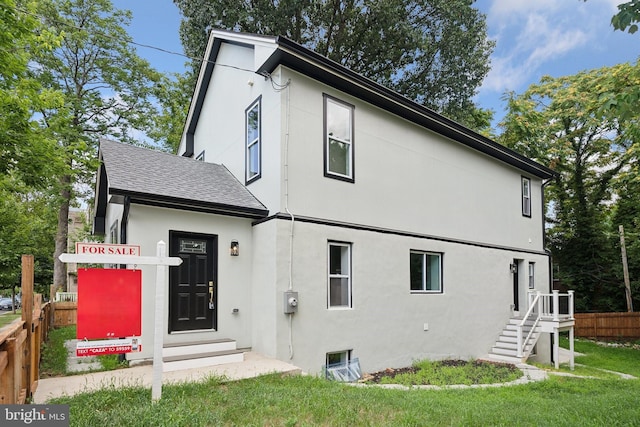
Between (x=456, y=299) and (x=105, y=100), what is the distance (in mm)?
18101

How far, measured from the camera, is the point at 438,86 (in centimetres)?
1959

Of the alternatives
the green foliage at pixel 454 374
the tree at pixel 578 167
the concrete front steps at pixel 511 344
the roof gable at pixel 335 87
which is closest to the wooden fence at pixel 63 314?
the roof gable at pixel 335 87

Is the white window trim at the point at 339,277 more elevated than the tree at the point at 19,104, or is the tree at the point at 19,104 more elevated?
the tree at the point at 19,104

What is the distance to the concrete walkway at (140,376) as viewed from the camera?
538cm

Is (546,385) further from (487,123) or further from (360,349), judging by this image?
(487,123)

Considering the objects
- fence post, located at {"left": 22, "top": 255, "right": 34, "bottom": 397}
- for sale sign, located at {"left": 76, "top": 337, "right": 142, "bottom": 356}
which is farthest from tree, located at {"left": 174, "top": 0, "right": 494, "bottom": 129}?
for sale sign, located at {"left": 76, "top": 337, "right": 142, "bottom": 356}

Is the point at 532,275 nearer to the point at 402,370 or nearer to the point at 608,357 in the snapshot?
the point at 608,357

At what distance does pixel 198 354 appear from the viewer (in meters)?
7.23

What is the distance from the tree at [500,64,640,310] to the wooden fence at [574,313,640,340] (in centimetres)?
128

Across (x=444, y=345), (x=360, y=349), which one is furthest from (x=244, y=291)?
(x=444, y=345)

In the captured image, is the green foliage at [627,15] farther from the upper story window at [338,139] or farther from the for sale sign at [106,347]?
the for sale sign at [106,347]

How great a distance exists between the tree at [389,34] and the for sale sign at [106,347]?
1498 cm

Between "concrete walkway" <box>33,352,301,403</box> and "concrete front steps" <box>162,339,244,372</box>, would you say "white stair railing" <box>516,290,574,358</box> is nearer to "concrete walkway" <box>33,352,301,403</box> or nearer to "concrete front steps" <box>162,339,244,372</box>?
A: "concrete walkway" <box>33,352,301,403</box>

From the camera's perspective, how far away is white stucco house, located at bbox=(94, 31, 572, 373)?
306 inches
